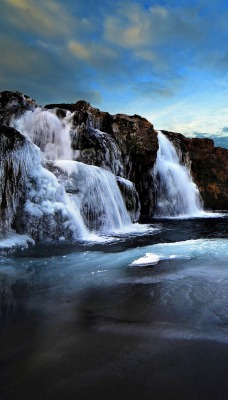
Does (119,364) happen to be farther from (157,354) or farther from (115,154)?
(115,154)

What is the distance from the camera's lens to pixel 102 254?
9234 millimetres

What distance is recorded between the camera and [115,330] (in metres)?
4.01

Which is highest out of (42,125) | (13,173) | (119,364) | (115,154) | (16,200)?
(42,125)

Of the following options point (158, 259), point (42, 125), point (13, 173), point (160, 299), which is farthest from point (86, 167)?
point (160, 299)

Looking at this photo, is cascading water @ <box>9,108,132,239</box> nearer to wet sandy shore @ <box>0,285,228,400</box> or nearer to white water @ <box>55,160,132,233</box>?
white water @ <box>55,160,132,233</box>

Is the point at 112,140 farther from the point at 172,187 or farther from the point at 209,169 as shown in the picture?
the point at 209,169

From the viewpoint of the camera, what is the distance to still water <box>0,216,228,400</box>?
287 cm

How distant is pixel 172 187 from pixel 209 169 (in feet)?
30.8

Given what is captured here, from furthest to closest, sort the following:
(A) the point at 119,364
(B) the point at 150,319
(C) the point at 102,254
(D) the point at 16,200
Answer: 1. (D) the point at 16,200
2. (C) the point at 102,254
3. (B) the point at 150,319
4. (A) the point at 119,364

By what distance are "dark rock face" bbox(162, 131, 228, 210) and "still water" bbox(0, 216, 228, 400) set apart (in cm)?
2398

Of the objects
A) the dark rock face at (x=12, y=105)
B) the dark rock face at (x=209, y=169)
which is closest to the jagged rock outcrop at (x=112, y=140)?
the dark rock face at (x=12, y=105)

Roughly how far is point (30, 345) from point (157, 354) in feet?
4.47

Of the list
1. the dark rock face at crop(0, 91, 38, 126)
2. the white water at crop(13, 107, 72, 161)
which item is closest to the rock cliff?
the dark rock face at crop(0, 91, 38, 126)

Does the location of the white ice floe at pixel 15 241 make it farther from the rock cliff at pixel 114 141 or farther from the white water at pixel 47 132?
the white water at pixel 47 132
